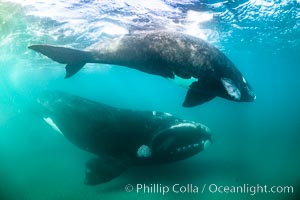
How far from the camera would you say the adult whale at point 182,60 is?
6.86 metres

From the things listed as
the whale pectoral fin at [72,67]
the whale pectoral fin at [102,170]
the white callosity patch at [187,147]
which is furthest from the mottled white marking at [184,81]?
the whale pectoral fin at [102,170]

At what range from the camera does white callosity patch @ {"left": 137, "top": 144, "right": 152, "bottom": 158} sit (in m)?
10.6

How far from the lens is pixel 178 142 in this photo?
1080cm

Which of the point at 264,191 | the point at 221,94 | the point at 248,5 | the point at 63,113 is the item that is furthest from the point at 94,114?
the point at 248,5

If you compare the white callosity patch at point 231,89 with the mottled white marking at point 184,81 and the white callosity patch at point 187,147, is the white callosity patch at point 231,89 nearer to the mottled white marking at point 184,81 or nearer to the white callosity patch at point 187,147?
the mottled white marking at point 184,81

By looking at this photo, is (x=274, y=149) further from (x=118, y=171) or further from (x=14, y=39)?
(x=14, y=39)

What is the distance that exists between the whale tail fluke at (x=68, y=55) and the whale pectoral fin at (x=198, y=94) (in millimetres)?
2705

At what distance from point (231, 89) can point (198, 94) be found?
90cm

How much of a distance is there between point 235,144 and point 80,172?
36.8 feet

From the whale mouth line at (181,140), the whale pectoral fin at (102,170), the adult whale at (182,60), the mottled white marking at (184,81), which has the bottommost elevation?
the whale pectoral fin at (102,170)

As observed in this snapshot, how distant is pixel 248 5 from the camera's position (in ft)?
55.5

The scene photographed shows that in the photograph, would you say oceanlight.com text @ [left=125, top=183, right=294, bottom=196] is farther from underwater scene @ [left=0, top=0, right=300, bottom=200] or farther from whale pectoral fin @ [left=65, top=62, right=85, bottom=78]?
whale pectoral fin @ [left=65, top=62, right=85, bottom=78]

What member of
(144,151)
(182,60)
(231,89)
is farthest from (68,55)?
(144,151)

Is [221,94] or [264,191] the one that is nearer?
[221,94]
